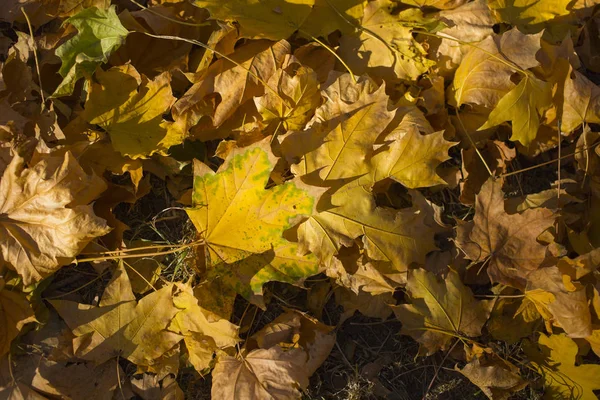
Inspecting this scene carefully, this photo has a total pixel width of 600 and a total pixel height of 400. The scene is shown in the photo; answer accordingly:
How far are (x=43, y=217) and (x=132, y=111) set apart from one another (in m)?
0.37

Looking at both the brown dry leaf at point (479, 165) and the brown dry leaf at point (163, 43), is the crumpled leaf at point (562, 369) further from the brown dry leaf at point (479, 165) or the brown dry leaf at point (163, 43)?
the brown dry leaf at point (163, 43)

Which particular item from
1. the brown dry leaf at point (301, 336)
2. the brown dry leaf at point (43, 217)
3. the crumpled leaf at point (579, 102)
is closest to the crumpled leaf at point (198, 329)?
the brown dry leaf at point (301, 336)

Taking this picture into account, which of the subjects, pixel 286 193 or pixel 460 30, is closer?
pixel 286 193

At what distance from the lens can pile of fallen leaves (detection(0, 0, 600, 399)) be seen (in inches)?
58.9

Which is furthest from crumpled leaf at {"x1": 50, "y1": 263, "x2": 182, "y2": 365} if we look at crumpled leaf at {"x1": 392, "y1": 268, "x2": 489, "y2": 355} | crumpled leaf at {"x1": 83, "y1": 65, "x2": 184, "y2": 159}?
crumpled leaf at {"x1": 392, "y1": 268, "x2": 489, "y2": 355}

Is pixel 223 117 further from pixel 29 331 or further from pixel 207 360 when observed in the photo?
pixel 29 331

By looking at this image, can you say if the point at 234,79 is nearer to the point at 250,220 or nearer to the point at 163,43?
the point at 163,43

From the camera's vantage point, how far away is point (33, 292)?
1.60 meters

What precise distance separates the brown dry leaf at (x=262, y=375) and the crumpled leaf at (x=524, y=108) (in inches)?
31.3

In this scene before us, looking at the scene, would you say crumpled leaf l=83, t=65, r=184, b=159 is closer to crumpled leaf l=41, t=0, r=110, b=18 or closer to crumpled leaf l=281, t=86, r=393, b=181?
crumpled leaf l=41, t=0, r=110, b=18

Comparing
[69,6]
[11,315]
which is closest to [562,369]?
[11,315]

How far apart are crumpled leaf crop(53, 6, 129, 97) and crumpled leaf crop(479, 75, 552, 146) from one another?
1.00 m

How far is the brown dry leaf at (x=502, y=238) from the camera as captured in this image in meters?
1.53

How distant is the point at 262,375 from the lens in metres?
1.51
